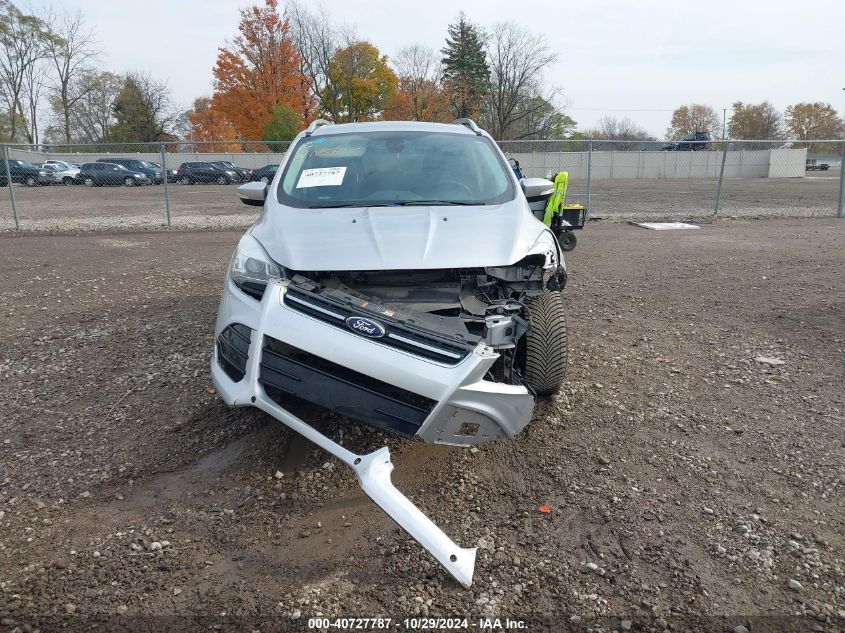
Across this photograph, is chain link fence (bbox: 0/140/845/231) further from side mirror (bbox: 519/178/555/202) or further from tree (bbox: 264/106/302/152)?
side mirror (bbox: 519/178/555/202)

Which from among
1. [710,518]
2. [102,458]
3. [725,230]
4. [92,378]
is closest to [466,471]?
[710,518]

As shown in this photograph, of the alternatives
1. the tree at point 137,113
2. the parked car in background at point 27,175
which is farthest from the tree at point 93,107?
the parked car in background at point 27,175

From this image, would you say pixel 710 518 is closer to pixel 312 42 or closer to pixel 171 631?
pixel 171 631

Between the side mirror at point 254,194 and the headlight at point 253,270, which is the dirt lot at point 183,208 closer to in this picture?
the side mirror at point 254,194

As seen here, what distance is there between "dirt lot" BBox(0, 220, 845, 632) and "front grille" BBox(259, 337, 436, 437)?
1.59 feet

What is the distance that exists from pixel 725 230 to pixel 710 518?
10.5m

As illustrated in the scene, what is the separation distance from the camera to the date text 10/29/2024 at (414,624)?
2133 millimetres

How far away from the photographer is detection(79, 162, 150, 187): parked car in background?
2460cm

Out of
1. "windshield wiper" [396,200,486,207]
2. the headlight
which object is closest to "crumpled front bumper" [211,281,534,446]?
the headlight

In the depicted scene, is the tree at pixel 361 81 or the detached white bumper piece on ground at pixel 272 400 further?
the tree at pixel 361 81

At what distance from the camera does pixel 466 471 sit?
3.16m

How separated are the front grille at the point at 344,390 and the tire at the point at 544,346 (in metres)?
1.11

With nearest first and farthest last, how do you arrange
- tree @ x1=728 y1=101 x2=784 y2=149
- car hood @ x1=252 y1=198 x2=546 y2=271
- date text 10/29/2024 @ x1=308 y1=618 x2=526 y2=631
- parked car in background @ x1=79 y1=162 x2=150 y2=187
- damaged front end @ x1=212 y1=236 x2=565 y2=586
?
date text 10/29/2024 @ x1=308 y1=618 x2=526 y2=631, damaged front end @ x1=212 y1=236 x2=565 y2=586, car hood @ x1=252 y1=198 x2=546 y2=271, parked car in background @ x1=79 y1=162 x2=150 y2=187, tree @ x1=728 y1=101 x2=784 y2=149

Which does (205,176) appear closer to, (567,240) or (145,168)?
(145,168)
